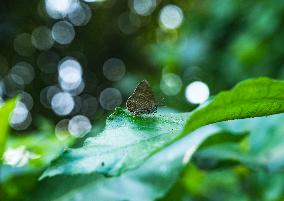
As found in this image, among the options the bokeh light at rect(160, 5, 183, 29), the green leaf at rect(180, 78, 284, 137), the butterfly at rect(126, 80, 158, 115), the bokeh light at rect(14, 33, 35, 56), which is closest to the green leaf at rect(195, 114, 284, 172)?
the butterfly at rect(126, 80, 158, 115)

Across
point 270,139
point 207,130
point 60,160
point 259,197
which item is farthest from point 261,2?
point 60,160

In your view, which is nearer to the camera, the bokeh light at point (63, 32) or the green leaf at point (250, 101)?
the green leaf at point (250, 101)

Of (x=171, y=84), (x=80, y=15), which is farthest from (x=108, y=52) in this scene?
(x=171, y=84)

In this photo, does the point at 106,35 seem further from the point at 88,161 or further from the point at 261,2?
the point at 88,161

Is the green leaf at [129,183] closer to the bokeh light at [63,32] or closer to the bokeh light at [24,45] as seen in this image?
the bokeh light at [24,45]

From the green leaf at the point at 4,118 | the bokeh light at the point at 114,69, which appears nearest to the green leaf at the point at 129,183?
the green leaf at the point at 4,118

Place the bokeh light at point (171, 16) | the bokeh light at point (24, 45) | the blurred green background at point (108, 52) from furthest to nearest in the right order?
the bokeh light at point (24, 45), the bokeh light at point (171, 16), the blurred green background at point (108, 52)

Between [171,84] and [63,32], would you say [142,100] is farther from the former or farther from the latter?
[63,32]
